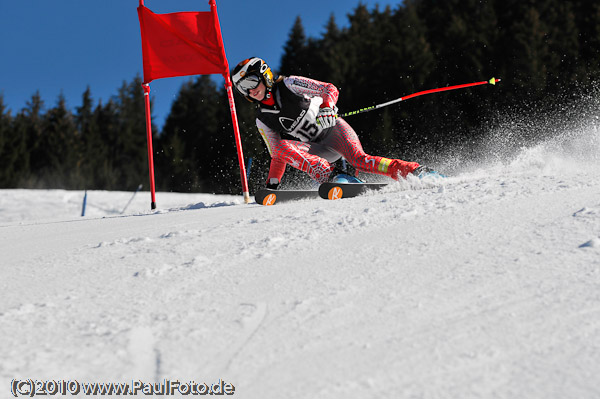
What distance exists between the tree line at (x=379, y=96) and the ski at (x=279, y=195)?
1369 centimetres

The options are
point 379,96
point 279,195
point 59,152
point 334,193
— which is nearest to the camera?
point 334,193

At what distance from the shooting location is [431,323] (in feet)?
5.47

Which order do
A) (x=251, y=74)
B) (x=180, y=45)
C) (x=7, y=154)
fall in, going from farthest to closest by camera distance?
(x=7, y=154)
(x=180, y=45)
(x=251, y=74)

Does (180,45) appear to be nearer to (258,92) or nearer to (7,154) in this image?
(258,92)

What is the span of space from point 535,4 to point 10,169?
102ft

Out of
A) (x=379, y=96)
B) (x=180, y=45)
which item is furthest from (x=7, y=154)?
(x=180, y=45)

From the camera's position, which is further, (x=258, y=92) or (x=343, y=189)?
(x=258, y=92)

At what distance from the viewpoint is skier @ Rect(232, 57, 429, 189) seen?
490 cm

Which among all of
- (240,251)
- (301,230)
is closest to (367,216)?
(301,230)

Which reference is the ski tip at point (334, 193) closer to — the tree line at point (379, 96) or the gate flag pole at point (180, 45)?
the gate flag pole at point (180, 45)

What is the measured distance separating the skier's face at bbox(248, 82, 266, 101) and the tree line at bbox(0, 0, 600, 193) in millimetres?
13765

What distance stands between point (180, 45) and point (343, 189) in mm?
3075

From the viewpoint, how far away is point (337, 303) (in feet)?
6.19

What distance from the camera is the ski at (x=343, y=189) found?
15.2ft
